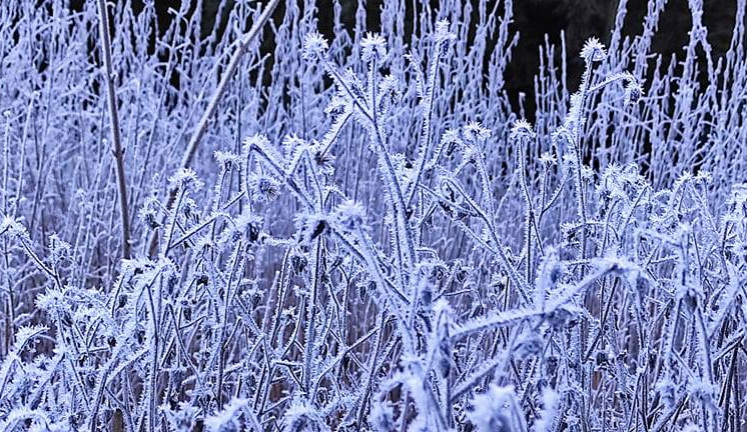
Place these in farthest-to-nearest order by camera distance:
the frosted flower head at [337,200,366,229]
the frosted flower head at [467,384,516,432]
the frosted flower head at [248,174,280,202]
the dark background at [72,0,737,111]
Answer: the dark background at [72,0,737,111]
the frosted flower head at [248,174,280,202]
the frosted flower head at [337,200,366,229]
the frosted flower head at [467,384,516,432]

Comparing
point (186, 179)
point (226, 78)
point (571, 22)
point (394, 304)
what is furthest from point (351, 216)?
point (571, 22)

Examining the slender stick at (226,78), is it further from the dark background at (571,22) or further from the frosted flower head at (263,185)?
the dark background at (571,22)

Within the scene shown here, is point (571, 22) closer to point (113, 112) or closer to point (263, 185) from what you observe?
point (113, 112)

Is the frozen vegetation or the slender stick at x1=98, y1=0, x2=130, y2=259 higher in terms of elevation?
the slender stick at x1=98, y1=0, x2=130, y2=259

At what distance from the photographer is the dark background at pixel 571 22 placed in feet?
20.3

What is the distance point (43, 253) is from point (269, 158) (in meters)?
2.20

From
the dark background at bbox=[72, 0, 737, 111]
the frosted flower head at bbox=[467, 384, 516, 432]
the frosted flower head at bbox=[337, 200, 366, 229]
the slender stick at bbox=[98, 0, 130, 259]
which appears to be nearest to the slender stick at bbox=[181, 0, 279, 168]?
the slender stick at bbox=[98, 0, 130, 259]

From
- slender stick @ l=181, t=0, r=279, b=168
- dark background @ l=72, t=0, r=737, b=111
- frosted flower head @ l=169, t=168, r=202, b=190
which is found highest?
dark background @ l=72, t=0, r=737, b=111

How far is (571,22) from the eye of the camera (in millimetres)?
6406

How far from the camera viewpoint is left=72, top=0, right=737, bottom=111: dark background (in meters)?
6.18

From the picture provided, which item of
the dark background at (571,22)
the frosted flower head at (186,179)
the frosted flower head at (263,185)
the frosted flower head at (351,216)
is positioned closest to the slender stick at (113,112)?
the frosted flower head at (186,179)

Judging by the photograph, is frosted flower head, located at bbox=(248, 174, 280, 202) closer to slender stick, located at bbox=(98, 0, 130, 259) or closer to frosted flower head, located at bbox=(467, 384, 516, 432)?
slender stick, located at bbox=(98, 0, 130, 259)

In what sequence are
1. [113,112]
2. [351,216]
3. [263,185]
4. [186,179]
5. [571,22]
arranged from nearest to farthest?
[351,216] < [263,185] < [186,179] < [113,112] < [571,22]

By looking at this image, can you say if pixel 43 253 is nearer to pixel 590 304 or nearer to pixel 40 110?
pixel 40 110
